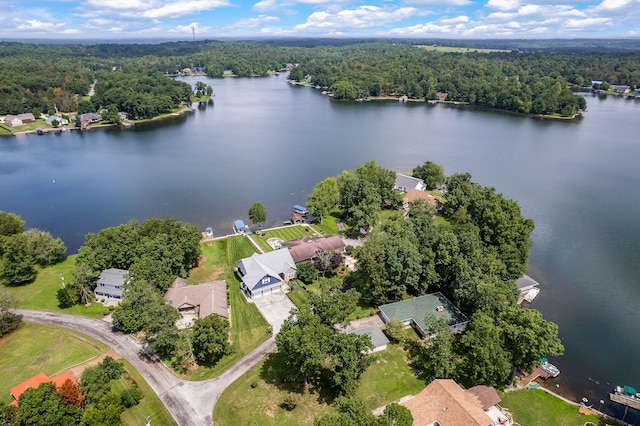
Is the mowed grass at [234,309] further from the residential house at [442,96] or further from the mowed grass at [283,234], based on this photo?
the residential house at [442,96]

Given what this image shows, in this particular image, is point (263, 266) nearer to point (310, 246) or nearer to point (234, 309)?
point (234, 309)

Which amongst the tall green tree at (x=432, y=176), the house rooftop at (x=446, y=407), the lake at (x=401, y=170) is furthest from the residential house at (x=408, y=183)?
the house rooftop at (x=446, y=407)

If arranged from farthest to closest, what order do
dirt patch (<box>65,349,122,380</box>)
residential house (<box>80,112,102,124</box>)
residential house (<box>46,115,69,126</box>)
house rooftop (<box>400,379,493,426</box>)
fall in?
1. residential house (<box>80,112,102,124</box>)
2. residential house (<box>46,115,69,126</box>)
3. dirt patch (<box>65,349,122,380</box>)
4. house rooftop (<box>400,379,493,426</box>)

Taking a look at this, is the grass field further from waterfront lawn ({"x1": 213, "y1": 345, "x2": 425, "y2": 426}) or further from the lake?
the lake

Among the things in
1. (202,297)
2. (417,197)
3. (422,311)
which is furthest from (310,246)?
(417,197)

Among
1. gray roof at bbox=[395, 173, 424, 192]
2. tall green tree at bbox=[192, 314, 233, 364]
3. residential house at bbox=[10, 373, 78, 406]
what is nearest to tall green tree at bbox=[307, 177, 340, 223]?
gray roof at bbox=[395, 173, 424, 192]

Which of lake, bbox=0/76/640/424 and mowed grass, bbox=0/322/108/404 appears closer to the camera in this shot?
mowed grass, bbox=0/322/108/404
